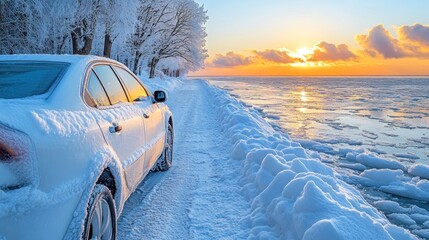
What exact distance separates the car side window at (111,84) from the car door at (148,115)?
0.76ft

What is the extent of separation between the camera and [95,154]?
2496mm

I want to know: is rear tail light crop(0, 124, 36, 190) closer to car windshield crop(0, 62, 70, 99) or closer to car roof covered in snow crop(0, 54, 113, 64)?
car windshield crop(0, 62, 70, 99)

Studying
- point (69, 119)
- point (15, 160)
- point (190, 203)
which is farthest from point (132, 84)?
point (15, 160)

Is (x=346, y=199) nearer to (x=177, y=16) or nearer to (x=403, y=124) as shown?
(x=403, y=124)

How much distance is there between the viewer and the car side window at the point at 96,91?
2961 mm

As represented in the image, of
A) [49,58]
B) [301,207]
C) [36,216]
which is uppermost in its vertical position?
[49,58]

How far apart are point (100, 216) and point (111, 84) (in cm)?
146

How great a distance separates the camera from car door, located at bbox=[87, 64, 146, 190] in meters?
2.94

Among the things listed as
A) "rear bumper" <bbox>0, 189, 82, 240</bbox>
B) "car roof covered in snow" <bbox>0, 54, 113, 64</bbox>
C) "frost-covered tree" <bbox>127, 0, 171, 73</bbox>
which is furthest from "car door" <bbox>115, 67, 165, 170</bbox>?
"frost-covered tree" <bbox>127, 0, 171, 73</bbox>

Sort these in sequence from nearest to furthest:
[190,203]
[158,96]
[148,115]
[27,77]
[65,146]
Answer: [65,146], [27,77], [190,203], [148,115], [158,96]

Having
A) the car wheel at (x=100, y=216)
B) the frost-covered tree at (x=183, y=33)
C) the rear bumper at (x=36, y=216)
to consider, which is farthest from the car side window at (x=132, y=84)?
the frost-covered tree at (x=183, y=33)

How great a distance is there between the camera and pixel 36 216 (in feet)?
5.98

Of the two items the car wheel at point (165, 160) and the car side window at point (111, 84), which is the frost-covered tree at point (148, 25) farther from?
the car side window at point (111, 84)

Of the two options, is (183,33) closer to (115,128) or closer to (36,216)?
(115,128)
